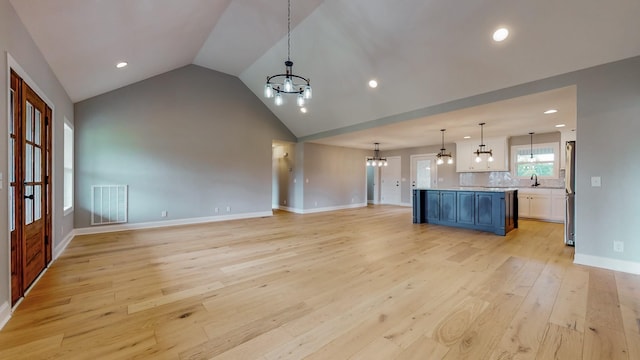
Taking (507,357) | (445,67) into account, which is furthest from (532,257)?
(445,67)

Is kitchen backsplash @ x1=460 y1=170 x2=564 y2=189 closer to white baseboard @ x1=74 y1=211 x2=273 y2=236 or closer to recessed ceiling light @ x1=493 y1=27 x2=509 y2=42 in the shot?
recessed ceiling light @ x1=493 y1=27 x2=509 y2=42

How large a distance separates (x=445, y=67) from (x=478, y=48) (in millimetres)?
549

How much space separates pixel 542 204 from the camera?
7047 mm

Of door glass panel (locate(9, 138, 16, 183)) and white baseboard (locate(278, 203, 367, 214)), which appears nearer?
door glass panel (locate(9, 138, 16, 183))

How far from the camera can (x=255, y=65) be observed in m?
6.20

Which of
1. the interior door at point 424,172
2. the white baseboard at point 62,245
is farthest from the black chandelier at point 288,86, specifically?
the interior door at point 424,172

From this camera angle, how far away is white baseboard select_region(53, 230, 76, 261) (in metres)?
3.76

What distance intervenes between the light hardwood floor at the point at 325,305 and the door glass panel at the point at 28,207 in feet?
2.34

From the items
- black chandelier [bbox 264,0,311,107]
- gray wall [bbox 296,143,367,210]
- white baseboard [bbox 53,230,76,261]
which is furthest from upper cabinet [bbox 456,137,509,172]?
white baseboard [bbox 53,230,76,261]

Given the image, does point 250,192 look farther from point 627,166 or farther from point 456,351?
point 627,166

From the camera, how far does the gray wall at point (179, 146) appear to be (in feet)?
17.7

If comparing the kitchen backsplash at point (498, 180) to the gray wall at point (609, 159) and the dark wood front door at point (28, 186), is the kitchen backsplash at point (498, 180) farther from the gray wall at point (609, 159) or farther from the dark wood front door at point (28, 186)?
the dark wood front door at point (28, 186)

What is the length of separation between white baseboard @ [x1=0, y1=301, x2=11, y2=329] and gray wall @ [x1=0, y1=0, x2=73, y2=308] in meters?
0.04

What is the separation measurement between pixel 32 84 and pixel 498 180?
33.5ft
